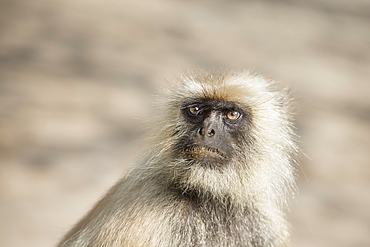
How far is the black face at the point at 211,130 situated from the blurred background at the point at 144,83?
356cm

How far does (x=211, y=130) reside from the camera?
11.6ft

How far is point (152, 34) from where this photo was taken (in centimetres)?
891

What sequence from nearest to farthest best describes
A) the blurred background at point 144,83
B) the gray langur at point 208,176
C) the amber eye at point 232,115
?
the gray langur at point 208,176 → the amber eye at point 232,115 → the blurred background at point 144,83

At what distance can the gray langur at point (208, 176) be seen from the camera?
3.42m

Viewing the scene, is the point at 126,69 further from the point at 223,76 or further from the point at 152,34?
the point at 223,76

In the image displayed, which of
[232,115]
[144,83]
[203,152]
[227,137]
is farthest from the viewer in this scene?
[144,83]

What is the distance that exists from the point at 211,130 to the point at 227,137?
167mm

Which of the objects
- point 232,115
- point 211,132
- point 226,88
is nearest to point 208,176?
point 211,132

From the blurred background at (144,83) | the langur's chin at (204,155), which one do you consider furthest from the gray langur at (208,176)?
the blurred background at (144,83)

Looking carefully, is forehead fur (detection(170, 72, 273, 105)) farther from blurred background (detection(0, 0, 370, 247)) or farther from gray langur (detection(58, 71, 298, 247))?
blurred background (detection(0, 0, 370, 247))

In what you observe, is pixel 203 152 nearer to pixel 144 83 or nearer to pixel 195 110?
pixel 195 110

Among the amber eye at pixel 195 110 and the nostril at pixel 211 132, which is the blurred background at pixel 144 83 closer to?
the amber eye at pixel 195 110

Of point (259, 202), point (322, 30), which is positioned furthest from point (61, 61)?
point (259, 202)

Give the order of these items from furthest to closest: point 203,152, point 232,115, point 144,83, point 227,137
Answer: point 144,83, point 232,115, point 227,137, point 203,152
